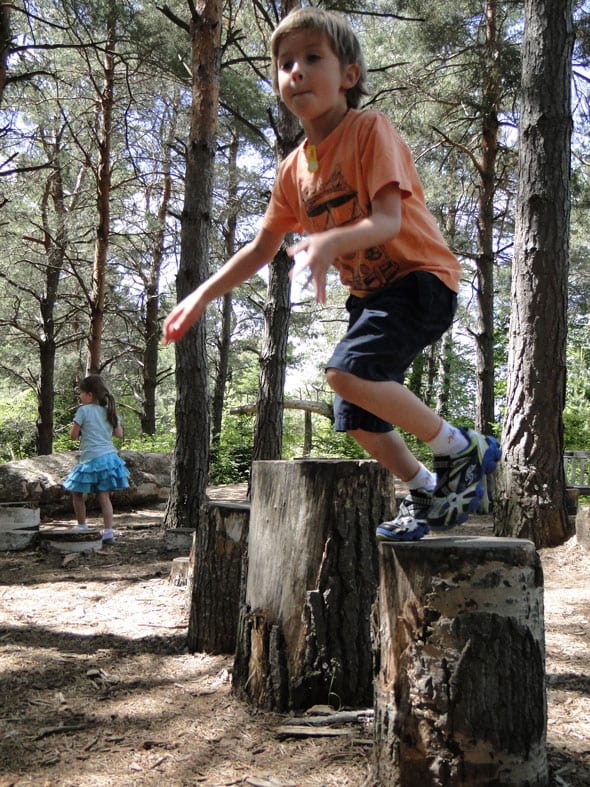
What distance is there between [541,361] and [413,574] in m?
4.63

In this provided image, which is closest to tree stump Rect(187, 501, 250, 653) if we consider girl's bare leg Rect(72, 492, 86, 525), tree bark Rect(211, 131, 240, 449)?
girl's bare leg Rect(72, 492, 86, 525)

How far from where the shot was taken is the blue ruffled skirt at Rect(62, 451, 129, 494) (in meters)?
7.51

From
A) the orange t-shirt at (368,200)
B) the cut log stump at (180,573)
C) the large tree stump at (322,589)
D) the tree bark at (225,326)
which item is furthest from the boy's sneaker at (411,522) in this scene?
the tree bark at (225,326)

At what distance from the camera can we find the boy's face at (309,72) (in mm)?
2256

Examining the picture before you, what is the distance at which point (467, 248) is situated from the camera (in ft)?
51.3

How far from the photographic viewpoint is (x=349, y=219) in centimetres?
238

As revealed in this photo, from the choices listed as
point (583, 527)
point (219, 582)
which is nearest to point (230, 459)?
point (583, 527)

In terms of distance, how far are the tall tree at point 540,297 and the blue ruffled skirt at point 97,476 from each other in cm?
413

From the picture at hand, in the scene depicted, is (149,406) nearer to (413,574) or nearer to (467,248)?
(467,248)

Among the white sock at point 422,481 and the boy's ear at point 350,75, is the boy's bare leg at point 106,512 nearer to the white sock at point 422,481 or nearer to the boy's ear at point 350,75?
the white sock at point 422,481

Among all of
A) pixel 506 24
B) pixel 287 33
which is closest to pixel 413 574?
pixel 287 33

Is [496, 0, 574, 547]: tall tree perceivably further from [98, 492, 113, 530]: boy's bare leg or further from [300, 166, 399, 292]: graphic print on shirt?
[300, 166, 399, 292]: graphic print on shirt

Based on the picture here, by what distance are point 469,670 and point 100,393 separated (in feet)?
21.2

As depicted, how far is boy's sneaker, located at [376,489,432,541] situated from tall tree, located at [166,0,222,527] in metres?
5.42
